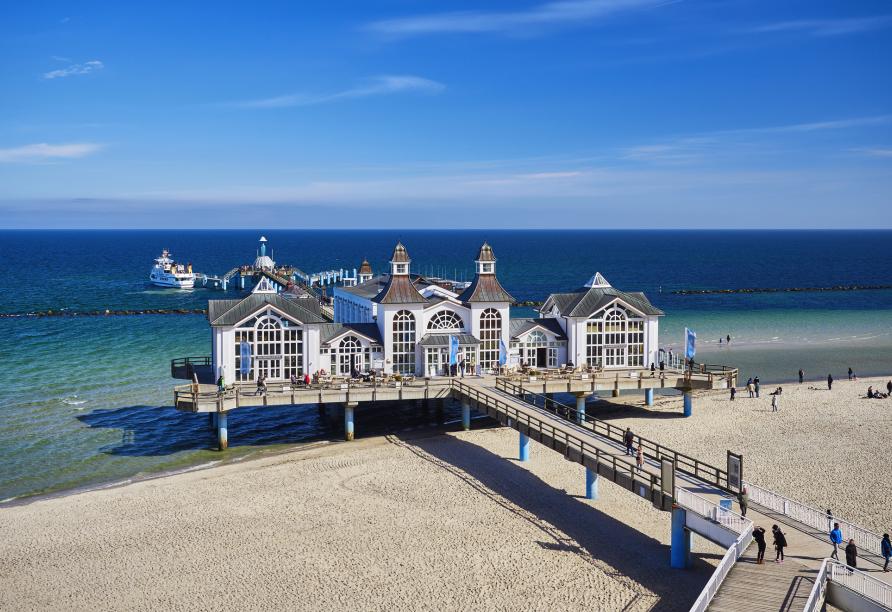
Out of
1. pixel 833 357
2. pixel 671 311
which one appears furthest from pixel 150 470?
pixel 671 311

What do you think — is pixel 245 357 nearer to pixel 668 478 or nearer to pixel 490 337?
pixel 490 337

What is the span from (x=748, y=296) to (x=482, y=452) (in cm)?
7321

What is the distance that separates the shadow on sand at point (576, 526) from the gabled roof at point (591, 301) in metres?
10.2

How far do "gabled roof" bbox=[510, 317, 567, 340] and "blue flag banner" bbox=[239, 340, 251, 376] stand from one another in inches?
496

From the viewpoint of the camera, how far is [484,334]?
43031 millimetres

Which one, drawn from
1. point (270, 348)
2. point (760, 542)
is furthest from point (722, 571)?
point (270, 348)

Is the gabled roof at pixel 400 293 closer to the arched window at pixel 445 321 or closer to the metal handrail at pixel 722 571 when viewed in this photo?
the arched window at pixel 445 321

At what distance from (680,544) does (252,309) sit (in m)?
22.5

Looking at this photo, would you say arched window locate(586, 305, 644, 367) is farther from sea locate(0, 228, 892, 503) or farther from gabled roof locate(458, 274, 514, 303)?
sea locate(0, 228, 892, 503)

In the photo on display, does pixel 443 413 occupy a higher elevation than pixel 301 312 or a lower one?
lower

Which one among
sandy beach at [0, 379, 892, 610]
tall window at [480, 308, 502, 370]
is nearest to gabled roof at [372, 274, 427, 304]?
tall window at [480, 308, 502, 370]

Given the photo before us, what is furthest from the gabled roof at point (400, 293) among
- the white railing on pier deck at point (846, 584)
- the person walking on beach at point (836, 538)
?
the white railing on pier deck at point (846, 584)

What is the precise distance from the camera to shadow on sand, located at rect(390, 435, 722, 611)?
23.2m

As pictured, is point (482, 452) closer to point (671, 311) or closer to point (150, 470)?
point (150, 470)
